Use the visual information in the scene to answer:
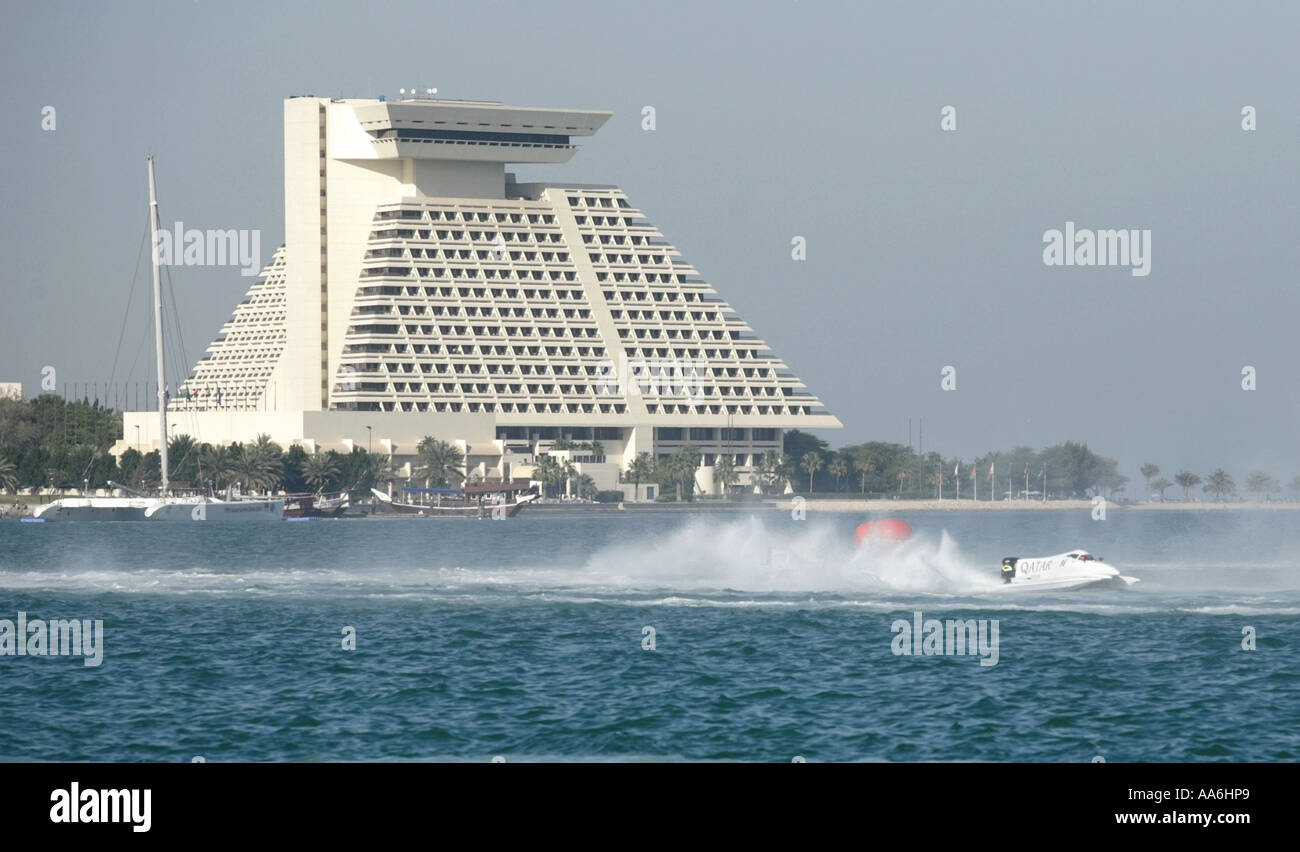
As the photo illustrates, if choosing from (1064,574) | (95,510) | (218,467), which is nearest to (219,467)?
(218,467)

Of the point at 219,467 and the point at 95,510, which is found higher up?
the point at 219,467

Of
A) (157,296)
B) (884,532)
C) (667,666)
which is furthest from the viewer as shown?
(157,296)

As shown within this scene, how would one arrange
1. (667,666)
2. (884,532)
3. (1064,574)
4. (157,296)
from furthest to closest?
(157,296) < (884,532) < (1064,574) < (667,666)

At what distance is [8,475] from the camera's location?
192 meters

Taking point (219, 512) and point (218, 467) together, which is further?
point (218, 467)

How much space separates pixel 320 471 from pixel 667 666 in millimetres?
162347

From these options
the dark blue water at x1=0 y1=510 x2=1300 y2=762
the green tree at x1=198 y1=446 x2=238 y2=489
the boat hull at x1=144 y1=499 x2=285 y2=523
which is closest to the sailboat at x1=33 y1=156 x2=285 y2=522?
the boat hull at x1=144 y1=499 x2=285 y2=523

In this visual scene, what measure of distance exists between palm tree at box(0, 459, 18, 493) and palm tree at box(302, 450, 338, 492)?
30892 millimetres

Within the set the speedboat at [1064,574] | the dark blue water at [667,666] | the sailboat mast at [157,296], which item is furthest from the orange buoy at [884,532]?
the sailboat mast at [157,296]

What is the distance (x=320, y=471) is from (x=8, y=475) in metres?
33.4

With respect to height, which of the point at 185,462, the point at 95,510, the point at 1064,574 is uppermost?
the point at 185,462

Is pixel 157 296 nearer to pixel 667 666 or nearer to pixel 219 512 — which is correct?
pixel 219 512

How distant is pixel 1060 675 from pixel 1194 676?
2846 mm
